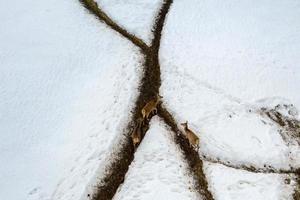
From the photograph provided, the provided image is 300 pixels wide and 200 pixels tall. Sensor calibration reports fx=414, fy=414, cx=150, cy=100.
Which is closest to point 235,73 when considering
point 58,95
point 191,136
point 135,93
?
point 135,93

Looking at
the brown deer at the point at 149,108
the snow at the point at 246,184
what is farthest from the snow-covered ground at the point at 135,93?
the brown deer at the point at 149,108

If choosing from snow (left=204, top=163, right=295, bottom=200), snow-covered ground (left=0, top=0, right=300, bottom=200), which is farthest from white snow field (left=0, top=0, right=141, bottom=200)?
snow (left=204, top=163, right=295, bottom=200)

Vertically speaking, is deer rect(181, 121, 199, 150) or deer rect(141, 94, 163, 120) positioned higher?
deer rect(181, 121, 199, 150)

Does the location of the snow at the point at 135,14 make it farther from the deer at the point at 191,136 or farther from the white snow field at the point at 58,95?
the deer at the point at 191,136

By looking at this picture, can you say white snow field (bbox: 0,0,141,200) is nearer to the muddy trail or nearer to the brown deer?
the muddy trail

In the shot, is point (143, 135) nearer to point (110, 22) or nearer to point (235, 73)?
point (235, 73)
